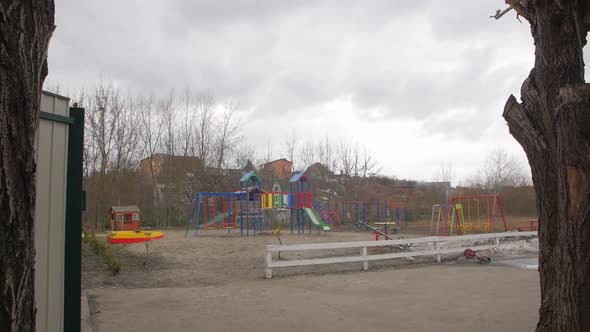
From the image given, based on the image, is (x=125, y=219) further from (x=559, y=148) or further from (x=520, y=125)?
(x=559, y=148)

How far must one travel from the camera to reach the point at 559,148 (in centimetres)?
329

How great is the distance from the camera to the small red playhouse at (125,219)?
2803cm

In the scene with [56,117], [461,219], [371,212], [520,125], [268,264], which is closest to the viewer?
[520,125]

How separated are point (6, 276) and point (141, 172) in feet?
118

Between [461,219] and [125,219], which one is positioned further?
[125,219]

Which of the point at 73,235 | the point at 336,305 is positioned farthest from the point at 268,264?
the point at 73,235

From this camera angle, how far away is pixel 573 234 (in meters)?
3.17

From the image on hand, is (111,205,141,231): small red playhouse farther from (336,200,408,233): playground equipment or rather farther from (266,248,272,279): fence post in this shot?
(266,248,272,279): fence post

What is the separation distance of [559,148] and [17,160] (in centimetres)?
340

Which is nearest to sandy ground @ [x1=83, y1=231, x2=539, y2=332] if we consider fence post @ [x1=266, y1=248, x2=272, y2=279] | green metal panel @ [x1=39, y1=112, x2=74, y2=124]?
fence post @ [x1=266, y1=248, x2=272, y2=279]

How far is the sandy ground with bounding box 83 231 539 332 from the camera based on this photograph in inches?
247

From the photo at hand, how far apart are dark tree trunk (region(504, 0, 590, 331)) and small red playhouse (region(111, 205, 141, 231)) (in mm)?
27500

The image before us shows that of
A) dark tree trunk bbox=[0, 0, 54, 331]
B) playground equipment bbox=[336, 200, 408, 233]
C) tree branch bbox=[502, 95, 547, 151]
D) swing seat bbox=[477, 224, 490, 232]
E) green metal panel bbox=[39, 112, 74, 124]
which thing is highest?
green metal panel bbox=[39, 112, 74, 124]

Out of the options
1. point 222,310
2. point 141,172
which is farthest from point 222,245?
point 141,172
